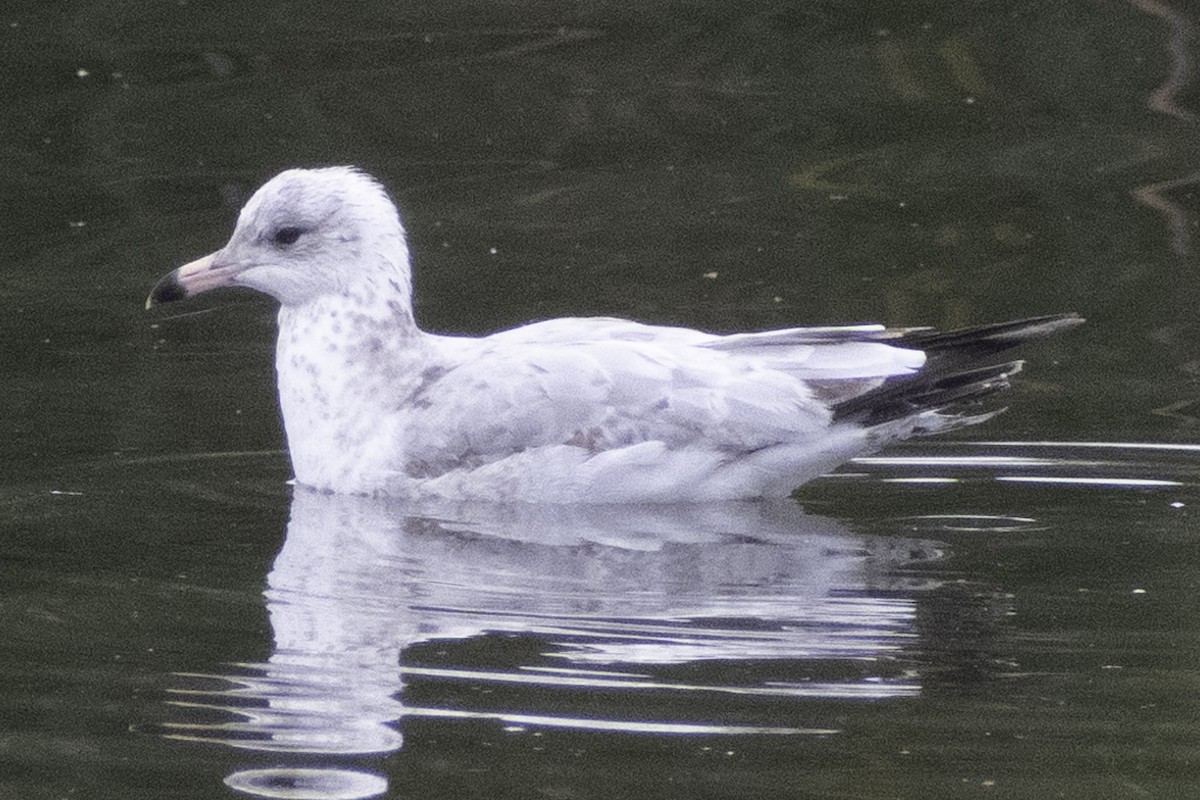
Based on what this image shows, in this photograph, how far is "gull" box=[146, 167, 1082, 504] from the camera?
308 inches

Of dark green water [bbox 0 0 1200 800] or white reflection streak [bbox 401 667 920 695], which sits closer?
dark green water [bbox 0 0 1200 800]

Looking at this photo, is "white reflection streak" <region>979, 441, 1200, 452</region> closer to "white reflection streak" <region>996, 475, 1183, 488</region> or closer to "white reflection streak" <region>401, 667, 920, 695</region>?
"white reflection streak" <region>996, 475, 1183, 488</region>

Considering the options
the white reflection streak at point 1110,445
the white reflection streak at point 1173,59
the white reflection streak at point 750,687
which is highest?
the white reflection streak at point 1173,59

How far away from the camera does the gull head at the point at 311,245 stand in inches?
331

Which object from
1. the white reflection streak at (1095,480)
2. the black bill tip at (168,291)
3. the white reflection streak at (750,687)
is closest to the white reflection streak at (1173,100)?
the white reflection streak at (1095,480)

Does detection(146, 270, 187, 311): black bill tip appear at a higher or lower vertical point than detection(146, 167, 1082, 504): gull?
higher

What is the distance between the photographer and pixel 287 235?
8.47 meters

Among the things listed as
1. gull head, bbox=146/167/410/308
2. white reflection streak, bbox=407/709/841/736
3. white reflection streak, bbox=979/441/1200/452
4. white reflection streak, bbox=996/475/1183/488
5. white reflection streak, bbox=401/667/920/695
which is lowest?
white reflection streak, bbox=407/709/841/736

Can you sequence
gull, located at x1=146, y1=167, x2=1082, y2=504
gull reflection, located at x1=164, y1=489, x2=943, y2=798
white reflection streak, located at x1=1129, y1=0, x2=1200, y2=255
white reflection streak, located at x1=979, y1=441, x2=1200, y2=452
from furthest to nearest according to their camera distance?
white reflection streak, located at x1=1129, y1=0, x2=1200, y2=255 → white reflection streak, located at x1=979, y1=441, x2=1200, y2=452 → gull, located at x1=146, y1=167, x2=1082, y2=504 → gull reflection, located at x1=164, y1=489, x2=943, y2=798

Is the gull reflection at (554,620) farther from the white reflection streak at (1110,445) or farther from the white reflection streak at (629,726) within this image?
the white reflection streak at (1110,445)

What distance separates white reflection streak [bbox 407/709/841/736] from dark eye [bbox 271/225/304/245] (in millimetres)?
3073

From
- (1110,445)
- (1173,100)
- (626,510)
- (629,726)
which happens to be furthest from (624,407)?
(1173,100)

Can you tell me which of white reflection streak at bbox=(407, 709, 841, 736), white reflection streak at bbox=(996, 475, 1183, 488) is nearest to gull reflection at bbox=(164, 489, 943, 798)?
white reflection streak at bbox=(407, 709, 841, 736)

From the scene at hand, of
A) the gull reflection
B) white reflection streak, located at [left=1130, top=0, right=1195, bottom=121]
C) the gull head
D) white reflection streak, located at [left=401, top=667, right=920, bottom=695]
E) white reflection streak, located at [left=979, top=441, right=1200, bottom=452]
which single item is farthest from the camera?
white reflection streak, located at [left=1130, top=0, right=1195, bottom=121]
